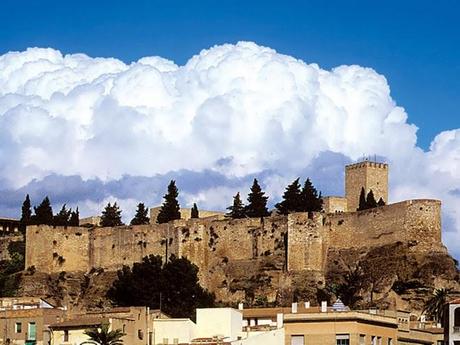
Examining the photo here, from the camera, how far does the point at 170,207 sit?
111188 millimetres

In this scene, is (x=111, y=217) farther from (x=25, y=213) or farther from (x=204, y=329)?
(x=204, y=329)

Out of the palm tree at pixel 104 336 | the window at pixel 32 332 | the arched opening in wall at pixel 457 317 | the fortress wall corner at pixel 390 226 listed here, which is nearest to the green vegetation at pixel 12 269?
the fortress wall corner at pixel 390 226

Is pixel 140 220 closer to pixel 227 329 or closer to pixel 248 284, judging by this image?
pixel 248 284

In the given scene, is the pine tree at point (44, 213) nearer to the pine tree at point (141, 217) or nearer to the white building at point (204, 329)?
the pine tree at point (141, 217)

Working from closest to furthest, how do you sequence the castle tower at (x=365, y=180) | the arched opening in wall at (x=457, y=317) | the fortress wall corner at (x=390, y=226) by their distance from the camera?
the arched opening in wall at (x=457, y=317), the fortress wall corner at (x=390, y=226), the castle tower at (x=365, y=180)

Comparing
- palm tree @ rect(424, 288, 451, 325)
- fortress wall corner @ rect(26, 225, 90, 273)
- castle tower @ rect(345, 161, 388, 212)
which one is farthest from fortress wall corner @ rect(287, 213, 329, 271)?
castle tower @ rect(345, 161, 388, 212)

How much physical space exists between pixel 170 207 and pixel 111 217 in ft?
30.2

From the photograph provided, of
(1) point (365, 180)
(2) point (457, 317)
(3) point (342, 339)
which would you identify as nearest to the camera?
(3) point (342, 339)

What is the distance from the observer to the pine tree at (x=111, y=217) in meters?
118

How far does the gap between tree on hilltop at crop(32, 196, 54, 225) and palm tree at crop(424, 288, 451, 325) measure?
3308cm

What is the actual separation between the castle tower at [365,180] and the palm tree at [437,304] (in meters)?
27.3

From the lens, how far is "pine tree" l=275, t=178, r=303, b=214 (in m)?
106

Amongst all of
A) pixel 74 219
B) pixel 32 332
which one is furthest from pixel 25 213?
pixel 32 332

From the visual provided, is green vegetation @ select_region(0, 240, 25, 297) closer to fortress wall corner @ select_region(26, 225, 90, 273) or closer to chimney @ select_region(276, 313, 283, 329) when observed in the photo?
fortress wall corner @ select_region(26, 225, 90, 273)
